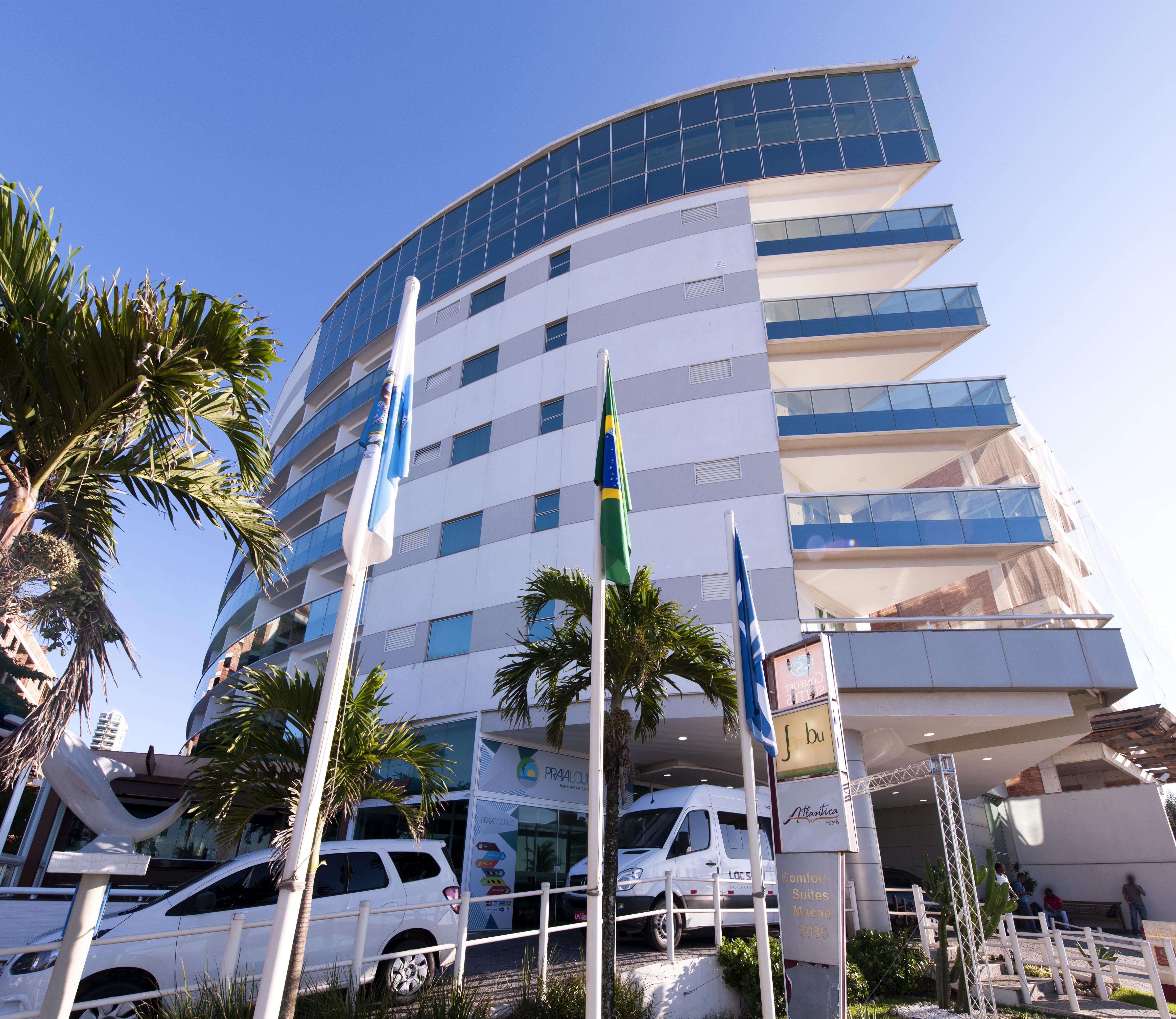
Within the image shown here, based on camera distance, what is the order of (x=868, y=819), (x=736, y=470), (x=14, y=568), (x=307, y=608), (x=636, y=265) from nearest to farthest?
(x=14, y=568) → (x=868, y=819) → (x=736, y=470) → (x=636, y=265) → (x=307, y=608)

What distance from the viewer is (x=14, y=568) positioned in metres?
4.91

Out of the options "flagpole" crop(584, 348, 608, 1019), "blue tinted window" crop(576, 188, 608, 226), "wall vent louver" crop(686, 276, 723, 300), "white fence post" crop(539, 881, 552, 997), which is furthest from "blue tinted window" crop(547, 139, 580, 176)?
"white fence post" crop(539, 881, 552, 997)

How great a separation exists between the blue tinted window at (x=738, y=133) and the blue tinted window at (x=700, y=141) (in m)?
0.23

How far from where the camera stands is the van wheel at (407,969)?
23.5 feet

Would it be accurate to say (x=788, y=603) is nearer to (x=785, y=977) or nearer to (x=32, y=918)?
(x=785, y=977)

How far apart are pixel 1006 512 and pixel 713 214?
13.1m

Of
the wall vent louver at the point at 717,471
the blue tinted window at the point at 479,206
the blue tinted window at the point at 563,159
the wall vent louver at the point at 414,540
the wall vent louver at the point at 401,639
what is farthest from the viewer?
the blue tinted window at the point at 479,206

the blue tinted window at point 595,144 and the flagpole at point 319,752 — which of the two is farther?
the blue tinted window at point 595,144

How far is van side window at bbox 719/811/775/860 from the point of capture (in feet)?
43.0

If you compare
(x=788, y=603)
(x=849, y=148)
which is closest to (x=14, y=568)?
(x=788, y=603)

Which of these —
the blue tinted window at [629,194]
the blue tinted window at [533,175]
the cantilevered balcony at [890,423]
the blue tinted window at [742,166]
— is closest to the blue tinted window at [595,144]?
the blue tinted window at [533,175]

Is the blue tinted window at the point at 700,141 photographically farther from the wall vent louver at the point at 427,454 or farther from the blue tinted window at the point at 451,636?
the blue tinted window at the point at 451,636

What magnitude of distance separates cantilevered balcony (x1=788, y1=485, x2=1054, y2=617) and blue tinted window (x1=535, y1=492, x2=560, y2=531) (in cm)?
646

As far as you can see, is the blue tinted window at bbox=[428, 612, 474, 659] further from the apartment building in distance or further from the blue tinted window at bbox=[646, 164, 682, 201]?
the blue tinted window at bbox=[646, 164, 682, 201]
